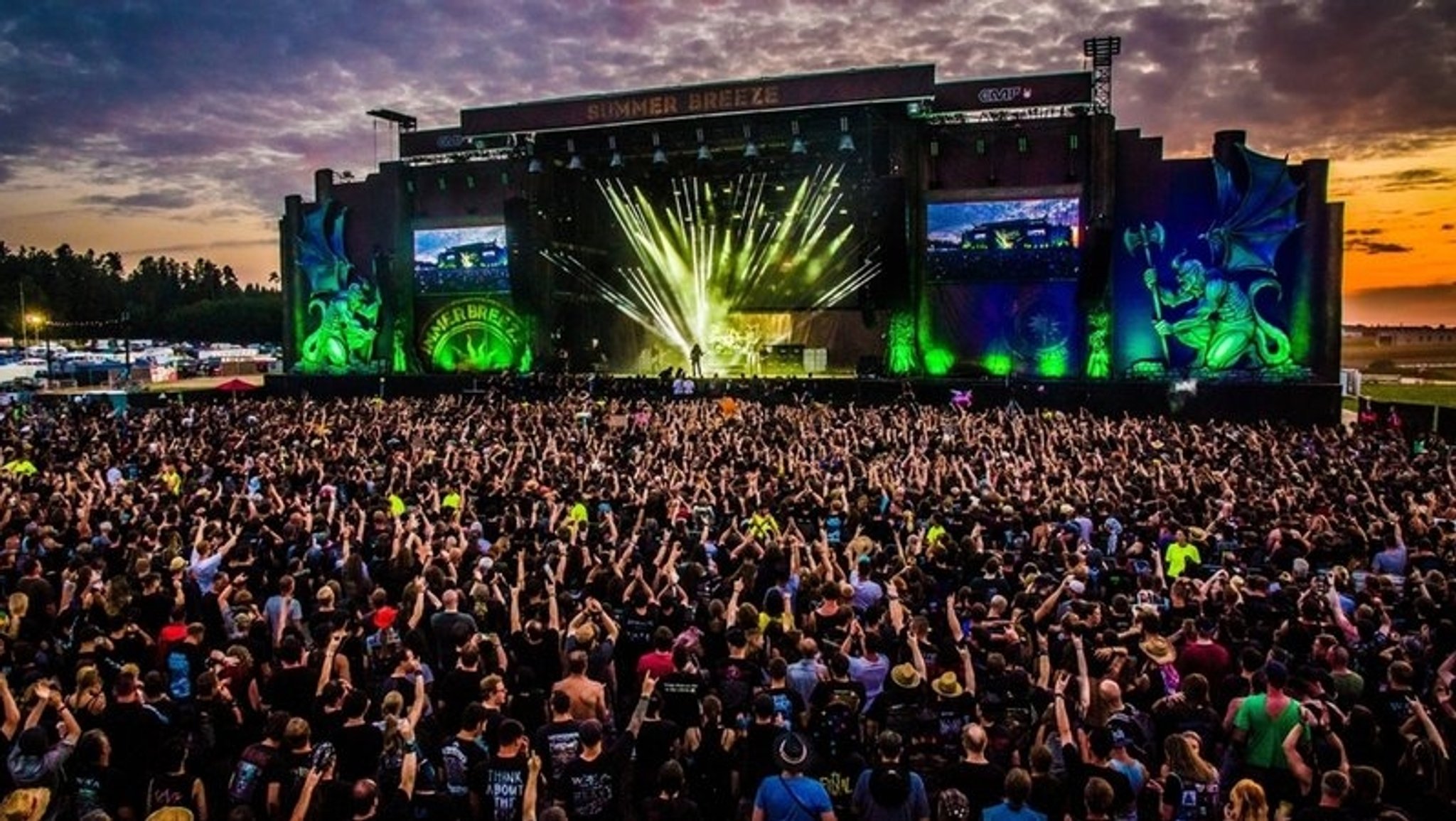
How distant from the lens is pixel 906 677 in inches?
219

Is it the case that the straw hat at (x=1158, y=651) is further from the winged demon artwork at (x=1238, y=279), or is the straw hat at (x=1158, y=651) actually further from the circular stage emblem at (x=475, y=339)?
the circular stage emblem at (x=475, y=339)

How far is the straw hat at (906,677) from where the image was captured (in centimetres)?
555

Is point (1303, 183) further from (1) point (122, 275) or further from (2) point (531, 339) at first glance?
(1) point (122, 275)

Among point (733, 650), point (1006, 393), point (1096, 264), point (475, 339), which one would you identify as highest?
point (1096, 264)

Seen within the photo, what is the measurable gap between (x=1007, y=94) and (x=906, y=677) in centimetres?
2869

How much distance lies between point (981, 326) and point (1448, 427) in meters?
13.3

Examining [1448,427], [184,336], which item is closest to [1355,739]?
[1448,427]

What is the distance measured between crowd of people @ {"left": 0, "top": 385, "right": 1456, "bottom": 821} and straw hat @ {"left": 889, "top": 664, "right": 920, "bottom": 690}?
0.23 feet

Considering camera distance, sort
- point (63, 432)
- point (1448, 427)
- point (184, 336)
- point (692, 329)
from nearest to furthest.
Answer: point (63, 432) < point (1448, 427) < point (692, 329) < point (184, 336)

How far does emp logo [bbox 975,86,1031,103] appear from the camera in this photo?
1200 inches

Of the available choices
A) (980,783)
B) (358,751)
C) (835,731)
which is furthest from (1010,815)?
(358,751)

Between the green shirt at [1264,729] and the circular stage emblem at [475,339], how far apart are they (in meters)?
32.5

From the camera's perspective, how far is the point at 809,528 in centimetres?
1090

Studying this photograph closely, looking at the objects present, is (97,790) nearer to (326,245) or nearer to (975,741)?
(975,741)
